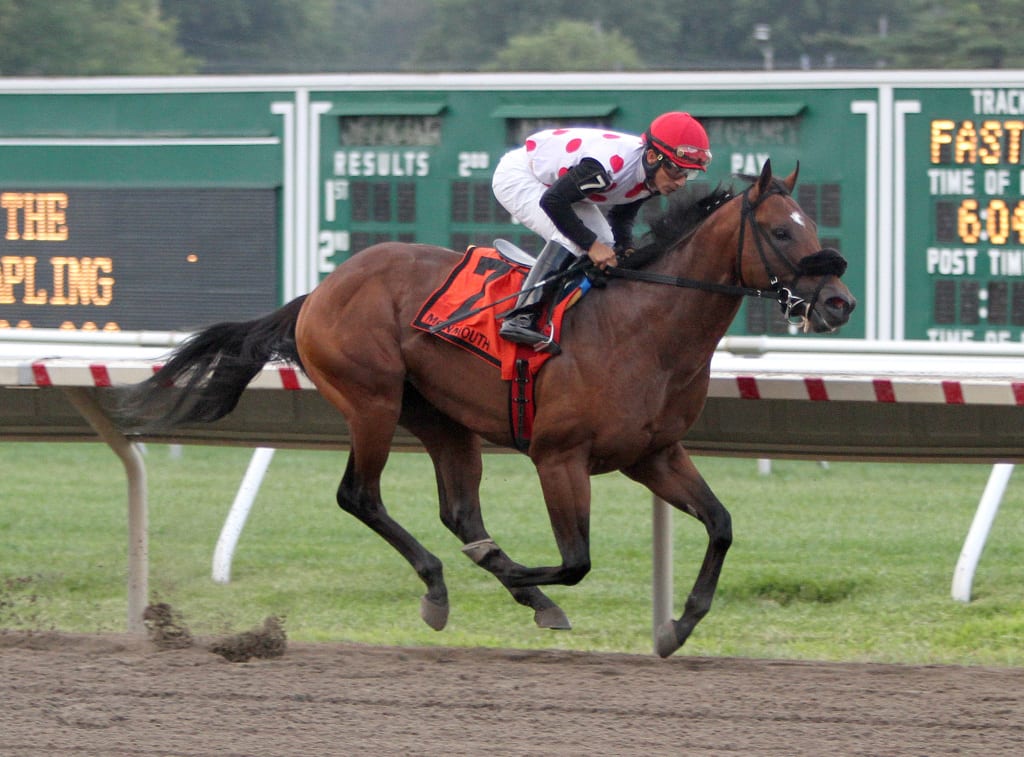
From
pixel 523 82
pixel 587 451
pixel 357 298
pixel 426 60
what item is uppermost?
pixel 426 60

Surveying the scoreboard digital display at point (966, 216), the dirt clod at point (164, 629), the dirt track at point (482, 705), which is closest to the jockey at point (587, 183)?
the dirt track at point (482, 705)

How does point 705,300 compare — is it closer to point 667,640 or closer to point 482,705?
point 667,640

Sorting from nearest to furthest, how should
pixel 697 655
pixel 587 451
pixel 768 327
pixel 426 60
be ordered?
pixel 587 451
pixel 697 655
pixel 768 327
pixel 426 60

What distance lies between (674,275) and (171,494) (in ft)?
15.6

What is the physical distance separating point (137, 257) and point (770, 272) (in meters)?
6.21

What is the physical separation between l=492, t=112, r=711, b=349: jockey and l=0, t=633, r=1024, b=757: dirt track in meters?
1.05

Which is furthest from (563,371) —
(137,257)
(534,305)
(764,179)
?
(137,257)

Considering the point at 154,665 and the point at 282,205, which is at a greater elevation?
the point at 282,205

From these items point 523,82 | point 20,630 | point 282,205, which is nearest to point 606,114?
point 523,82

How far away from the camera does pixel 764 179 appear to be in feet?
14.7

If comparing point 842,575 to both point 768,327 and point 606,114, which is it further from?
point 606,114

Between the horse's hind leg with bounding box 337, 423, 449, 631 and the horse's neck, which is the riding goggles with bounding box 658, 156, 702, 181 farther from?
the horse's hind leg with bounding box 337, 423, 449, 631

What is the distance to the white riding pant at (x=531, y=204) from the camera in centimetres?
490

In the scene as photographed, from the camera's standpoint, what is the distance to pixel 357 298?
202 inches
